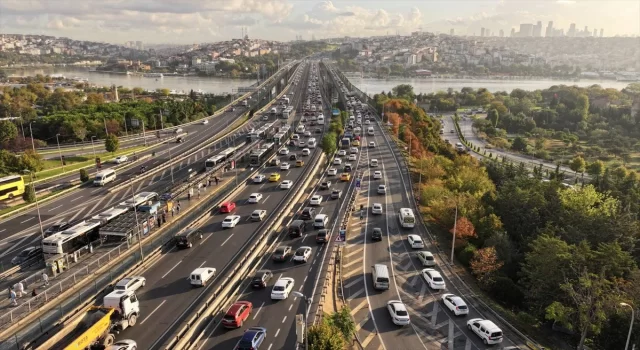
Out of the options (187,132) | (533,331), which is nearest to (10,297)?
(533,331)

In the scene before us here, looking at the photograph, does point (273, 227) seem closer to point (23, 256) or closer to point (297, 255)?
point (297, 255)

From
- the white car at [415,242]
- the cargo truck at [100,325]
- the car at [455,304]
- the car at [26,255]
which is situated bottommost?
the white car at [415,242]

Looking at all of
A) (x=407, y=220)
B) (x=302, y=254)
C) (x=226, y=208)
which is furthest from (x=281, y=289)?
(x=407, y=220)

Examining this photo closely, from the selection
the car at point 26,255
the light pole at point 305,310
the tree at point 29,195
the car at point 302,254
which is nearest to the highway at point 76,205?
the tree at point 29,195

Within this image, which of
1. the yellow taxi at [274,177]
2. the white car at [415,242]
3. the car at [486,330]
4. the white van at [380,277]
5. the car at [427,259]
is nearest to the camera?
the car at [486,330]

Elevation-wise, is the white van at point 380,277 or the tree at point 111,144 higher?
the tree at point 111,144

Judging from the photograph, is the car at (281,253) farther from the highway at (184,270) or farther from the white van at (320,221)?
the white van at (320,221)
